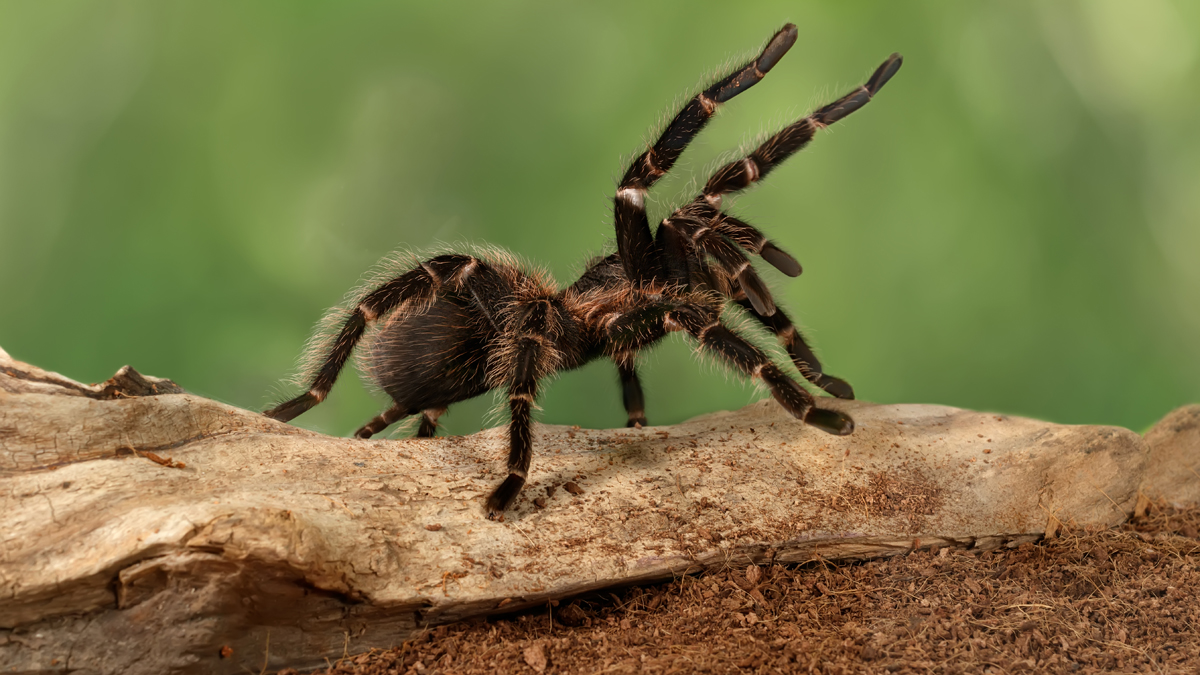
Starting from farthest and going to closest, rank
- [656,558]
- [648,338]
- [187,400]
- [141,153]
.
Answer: [141,153], [648,338], [187,400], [656,558]

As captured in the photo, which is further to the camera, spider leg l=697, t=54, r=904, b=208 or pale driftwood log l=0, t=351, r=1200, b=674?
spider leg l=697, t=54, r=904, b=208

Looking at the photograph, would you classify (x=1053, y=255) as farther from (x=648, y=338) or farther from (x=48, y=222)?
(x=48, y=222)

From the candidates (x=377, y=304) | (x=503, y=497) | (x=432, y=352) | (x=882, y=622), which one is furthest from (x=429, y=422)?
(x=882, y=622)

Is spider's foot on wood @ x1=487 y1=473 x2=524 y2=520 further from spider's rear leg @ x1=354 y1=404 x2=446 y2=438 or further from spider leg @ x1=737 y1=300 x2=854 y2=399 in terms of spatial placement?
spider leg @ x1=737 y1=300 x2=854 y2=399

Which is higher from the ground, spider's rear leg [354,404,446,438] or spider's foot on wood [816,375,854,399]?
spider's rear leg [354,404,446,438]

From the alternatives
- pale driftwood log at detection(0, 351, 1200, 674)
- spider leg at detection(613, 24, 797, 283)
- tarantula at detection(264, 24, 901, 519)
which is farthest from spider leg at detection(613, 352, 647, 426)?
spider leg at detection(613, 24, 797, 283)

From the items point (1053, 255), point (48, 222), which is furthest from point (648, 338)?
point (48, 222)
